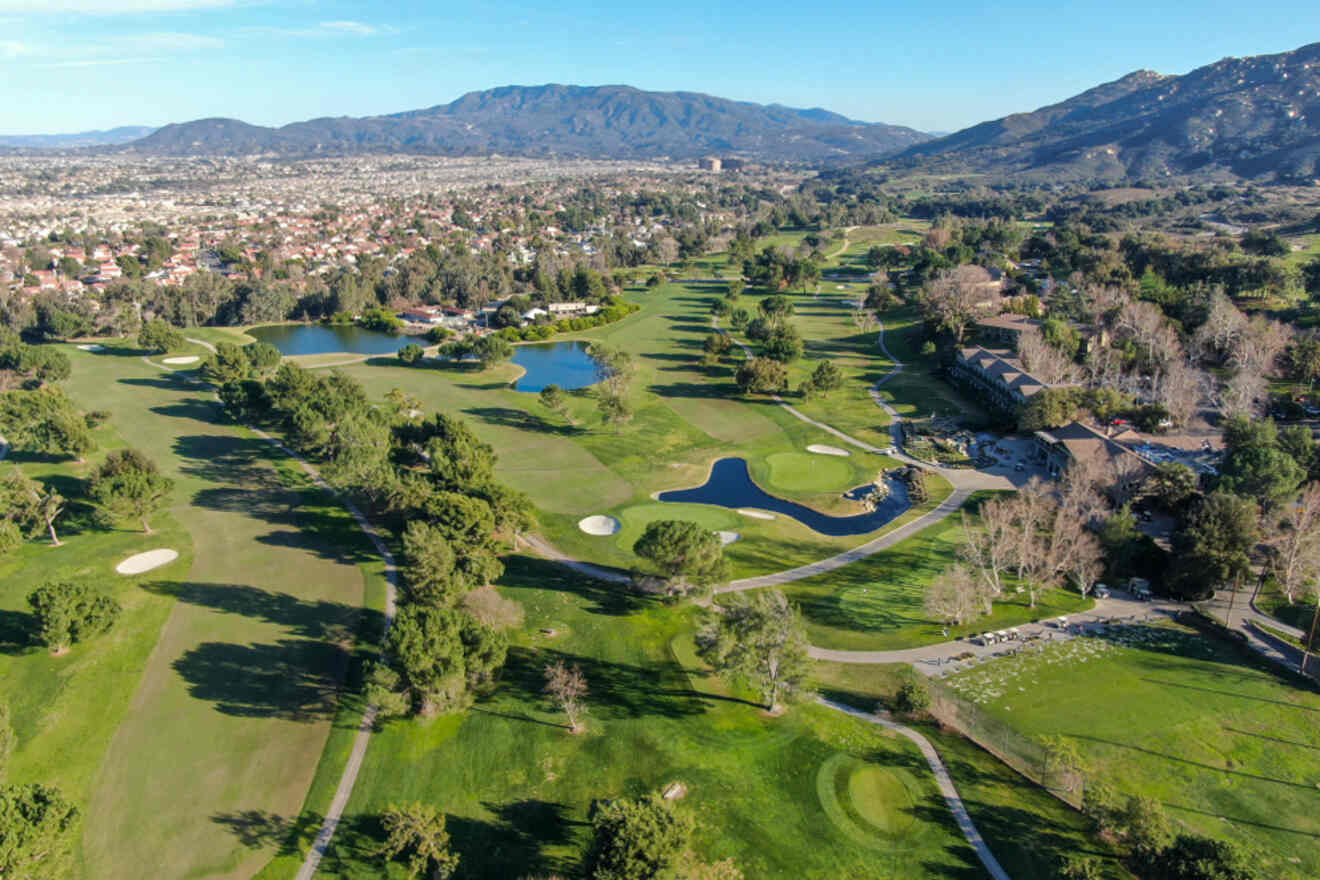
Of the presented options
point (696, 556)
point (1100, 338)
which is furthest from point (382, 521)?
point (1100, 338)

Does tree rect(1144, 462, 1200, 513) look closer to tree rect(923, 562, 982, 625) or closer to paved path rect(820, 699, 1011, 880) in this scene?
tree rect(923, 562, 982, 625)

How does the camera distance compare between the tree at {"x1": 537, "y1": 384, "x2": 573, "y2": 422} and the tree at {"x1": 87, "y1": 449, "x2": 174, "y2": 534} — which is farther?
the tree at {"x1": 537, "y1": 384, "x2": 573, "y2": 422}

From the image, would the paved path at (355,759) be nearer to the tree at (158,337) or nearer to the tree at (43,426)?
the tree at (43,426)

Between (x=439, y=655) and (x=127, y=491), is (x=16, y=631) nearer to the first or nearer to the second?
(x=127, y=491)

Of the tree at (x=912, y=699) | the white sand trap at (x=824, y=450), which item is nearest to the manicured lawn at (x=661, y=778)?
the tree at (x=912, y=699)

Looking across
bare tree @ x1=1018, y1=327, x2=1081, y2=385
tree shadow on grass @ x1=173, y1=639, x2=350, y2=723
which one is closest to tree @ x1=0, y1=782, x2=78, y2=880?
tree shadow on grass @ x1=173, y1=639, x2=350, y2=723

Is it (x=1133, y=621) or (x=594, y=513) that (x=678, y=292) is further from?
(x=1133, y=621)
